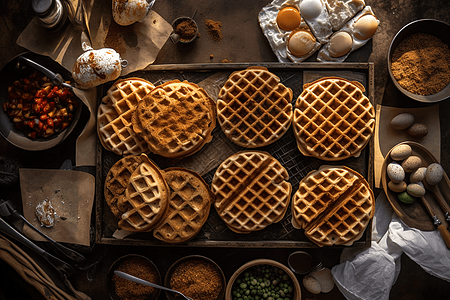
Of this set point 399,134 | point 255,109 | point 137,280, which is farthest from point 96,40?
point 399,134

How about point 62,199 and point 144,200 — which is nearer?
point 144,200

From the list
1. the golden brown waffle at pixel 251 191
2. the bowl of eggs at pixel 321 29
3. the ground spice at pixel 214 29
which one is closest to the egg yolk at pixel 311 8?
the bowl of eggs at pixel 321 29

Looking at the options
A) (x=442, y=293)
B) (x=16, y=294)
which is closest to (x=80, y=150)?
(x=16, y=294)

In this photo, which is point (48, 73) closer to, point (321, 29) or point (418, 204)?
point (321, 29)

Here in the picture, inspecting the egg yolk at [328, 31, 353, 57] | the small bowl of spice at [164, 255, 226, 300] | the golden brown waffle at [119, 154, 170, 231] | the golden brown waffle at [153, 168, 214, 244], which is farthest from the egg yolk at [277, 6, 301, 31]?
the small bowl of spice at [164, 255, 226, 300]

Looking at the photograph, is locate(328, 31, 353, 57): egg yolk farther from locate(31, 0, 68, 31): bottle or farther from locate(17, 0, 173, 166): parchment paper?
locate(31, 0, 68, 31): bottle

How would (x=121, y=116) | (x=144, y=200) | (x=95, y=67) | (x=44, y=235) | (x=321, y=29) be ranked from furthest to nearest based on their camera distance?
(x=321, y=29)
(x=44, y=235)
(x=121, y=116)
(x=95, y=67)
(x=144, y=200)
